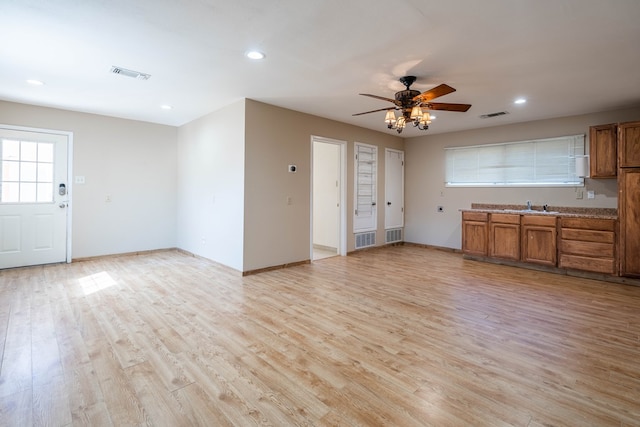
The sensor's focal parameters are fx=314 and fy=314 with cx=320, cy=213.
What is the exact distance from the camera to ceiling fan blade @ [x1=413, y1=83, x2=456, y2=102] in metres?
3.15

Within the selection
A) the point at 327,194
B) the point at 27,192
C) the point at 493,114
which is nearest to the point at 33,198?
the point at 27,192

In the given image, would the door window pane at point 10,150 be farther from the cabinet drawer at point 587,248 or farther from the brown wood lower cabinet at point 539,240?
the cabinet drawer at point 587,248

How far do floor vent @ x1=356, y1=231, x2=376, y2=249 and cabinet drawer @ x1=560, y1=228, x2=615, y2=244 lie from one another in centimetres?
328

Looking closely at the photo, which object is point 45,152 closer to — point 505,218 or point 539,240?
point 505,218

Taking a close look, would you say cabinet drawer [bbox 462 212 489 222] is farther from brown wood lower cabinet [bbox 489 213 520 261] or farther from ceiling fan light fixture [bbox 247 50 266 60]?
ceiling fan light fixture [bbox 247 50 266 60]

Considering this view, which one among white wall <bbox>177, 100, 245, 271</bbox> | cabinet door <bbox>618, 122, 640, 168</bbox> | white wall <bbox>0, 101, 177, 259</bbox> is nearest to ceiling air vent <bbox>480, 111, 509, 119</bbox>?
cabinet door <bbox>618, 122, 640, 168</bbox>

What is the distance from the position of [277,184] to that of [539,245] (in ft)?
14.3

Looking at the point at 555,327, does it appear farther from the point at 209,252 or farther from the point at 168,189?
the point at 168,189

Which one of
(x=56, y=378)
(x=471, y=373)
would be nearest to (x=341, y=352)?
(x=471, y=373)

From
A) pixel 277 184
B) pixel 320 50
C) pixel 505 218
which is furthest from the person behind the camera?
pixel 505 218

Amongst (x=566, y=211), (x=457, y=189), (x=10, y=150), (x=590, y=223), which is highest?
(x=10, y=150)

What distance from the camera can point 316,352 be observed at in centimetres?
244

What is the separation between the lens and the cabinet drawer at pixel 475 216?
5.71 metres

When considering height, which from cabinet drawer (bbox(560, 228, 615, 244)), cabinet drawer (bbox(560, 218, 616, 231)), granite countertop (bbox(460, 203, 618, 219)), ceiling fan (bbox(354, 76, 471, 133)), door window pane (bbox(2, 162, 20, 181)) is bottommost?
cabinet drawer (bbox(560, 228, 615, 244))
